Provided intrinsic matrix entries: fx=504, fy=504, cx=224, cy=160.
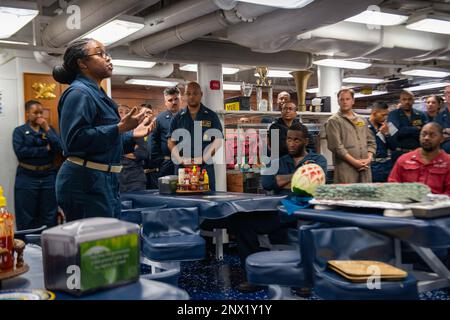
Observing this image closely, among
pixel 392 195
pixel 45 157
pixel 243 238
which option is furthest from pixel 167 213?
pixel 45 157

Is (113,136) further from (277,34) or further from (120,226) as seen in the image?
(277,34)

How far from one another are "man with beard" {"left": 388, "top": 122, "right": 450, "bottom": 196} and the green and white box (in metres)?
3.03

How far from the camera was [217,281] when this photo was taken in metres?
4.08

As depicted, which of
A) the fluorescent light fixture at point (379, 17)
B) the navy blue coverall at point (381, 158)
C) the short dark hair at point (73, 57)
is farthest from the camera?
the navy blue coverall at point (381, 158)

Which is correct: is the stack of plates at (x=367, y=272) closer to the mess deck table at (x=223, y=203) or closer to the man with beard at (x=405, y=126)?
the mess deck table at (x=223, y=203)

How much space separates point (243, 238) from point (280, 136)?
1542mm

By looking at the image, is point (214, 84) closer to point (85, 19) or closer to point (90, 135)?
point (85, 19)

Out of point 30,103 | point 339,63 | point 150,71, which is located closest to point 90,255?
point 30,103

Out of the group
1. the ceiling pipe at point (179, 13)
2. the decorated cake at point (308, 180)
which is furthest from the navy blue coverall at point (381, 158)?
the decorated cake at point (308, 180)

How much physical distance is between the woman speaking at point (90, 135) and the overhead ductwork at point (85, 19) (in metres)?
1.82

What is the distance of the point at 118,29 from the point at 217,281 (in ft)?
8.16

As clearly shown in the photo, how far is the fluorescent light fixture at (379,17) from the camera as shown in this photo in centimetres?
476

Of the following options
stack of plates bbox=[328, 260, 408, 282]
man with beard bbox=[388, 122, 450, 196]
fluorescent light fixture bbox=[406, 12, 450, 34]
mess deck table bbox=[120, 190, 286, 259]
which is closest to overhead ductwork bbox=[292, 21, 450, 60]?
fluorescent light fixture bbox=[406, 12, 450, 34]

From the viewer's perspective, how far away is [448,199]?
7.54 feet
